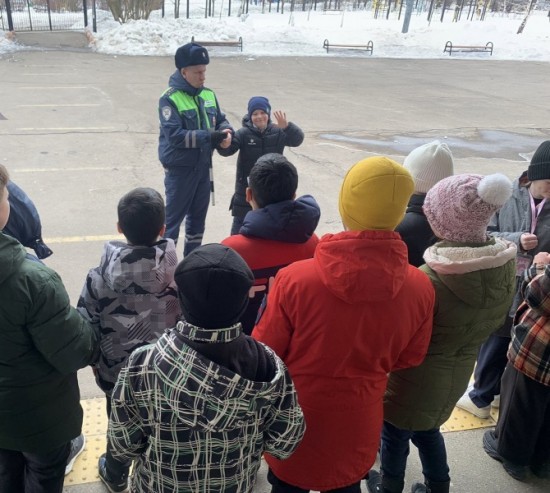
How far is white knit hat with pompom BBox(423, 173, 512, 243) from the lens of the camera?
2029 millimetres

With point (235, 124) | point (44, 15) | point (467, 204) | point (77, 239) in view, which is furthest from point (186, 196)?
point (44, 15)

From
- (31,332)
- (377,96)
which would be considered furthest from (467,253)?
(377,96)

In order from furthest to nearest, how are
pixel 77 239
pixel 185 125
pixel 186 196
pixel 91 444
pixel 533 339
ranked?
pixel 77 239 < pixel 186 196 < pixel 185 125 < pixel 91 444 < pixel 533 339

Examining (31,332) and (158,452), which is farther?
(31,332)

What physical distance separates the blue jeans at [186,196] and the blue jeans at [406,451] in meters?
2.95

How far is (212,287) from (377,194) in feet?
2.42

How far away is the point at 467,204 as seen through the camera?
2098 millimetres

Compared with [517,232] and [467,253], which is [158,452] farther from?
[517,232]

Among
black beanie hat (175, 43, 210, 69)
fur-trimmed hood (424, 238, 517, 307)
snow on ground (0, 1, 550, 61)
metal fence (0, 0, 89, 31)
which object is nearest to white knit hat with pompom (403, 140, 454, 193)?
fur-trimmed hood (424, 238, 517, 307)

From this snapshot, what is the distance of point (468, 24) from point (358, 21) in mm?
5524

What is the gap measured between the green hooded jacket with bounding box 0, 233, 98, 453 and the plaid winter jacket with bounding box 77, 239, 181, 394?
129 millimetres

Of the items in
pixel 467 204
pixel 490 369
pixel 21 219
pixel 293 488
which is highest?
pixel 467 204

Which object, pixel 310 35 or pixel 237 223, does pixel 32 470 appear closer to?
pixel 237 223

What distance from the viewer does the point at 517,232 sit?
2.98m
